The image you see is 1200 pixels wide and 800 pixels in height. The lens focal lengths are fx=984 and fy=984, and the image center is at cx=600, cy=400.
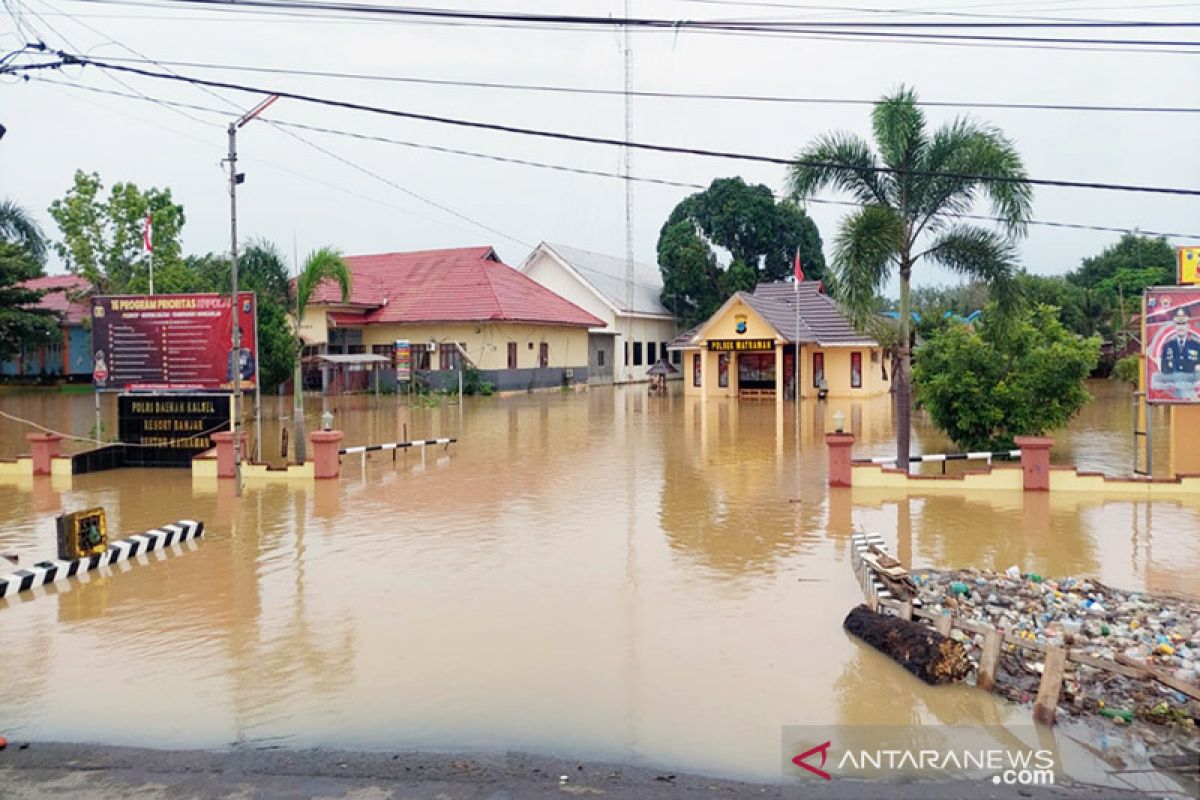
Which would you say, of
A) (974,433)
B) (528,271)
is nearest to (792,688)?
(974,433)

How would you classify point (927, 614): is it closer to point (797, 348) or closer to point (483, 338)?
point (797, 348)

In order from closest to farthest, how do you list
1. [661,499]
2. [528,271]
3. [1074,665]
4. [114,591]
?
[1074,665] → [114,591] → [661,499] → [528,271]

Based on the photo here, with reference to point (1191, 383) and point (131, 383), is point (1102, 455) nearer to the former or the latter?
point (1191, 383)

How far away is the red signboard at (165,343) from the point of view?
1981cm

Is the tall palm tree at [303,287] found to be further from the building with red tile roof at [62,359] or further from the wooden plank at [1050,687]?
the building with red tile roof at [62,359]

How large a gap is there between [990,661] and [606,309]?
148ft

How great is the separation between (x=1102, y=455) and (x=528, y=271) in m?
37.2

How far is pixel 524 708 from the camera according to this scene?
729 centimetres

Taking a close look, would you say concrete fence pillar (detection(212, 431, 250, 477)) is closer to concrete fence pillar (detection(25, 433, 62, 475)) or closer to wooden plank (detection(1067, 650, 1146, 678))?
concrete fence pillar (detection(25, 433, 62, 475))

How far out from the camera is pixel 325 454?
18.2 metres

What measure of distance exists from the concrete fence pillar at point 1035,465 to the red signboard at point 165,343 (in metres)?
14.3

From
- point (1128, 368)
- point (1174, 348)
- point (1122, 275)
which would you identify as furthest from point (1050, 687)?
point (1122, 275)

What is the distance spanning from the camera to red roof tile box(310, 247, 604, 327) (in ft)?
Answer: 140

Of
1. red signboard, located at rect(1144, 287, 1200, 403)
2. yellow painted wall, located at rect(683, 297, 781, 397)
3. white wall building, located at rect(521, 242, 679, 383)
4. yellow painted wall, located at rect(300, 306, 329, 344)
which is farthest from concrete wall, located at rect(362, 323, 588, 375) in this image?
red signboard, located at rect(1144, 287, 1200, 403)
